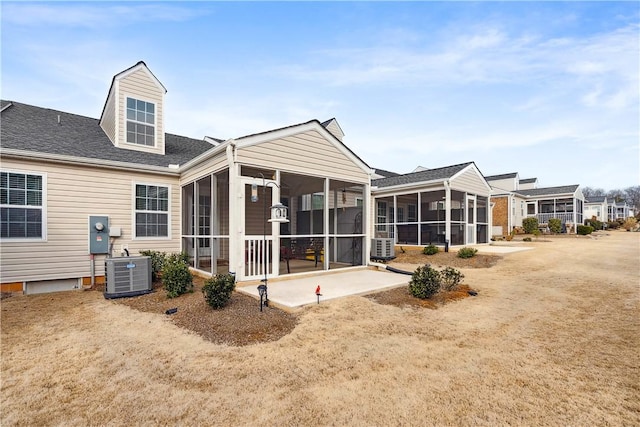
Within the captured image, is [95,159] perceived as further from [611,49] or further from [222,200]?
[611,49]

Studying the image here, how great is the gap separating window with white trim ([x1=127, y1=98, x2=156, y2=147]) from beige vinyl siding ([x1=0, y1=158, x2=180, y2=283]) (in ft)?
7.26

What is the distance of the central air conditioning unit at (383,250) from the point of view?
13.2 metres

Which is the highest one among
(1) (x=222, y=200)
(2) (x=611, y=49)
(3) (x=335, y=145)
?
(2) (x=611, y=49)

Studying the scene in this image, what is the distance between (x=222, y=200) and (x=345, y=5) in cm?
798

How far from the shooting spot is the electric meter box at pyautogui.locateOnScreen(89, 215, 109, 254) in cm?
796

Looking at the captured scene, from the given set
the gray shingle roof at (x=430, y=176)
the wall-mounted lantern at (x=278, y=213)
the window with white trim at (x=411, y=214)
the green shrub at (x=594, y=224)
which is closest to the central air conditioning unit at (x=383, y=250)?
the gray shingle roof at (x=430, y=176)

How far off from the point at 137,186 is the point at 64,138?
240 cm

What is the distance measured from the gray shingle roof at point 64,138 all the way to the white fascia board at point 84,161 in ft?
0.43

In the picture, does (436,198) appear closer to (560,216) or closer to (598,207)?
(560,216)

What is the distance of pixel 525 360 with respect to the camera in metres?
3.61

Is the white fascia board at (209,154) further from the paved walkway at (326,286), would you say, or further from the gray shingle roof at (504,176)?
the gray shingle roof at (504,176)

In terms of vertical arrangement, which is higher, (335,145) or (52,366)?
(335,145)

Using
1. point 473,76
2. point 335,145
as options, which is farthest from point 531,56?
point 335,145

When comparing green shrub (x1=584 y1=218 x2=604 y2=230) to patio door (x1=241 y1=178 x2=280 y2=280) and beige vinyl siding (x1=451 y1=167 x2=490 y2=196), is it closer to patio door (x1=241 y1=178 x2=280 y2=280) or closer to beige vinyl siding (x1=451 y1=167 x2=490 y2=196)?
beige vinyl siding (x1=451 y1=167 x2=490 y2=196)
